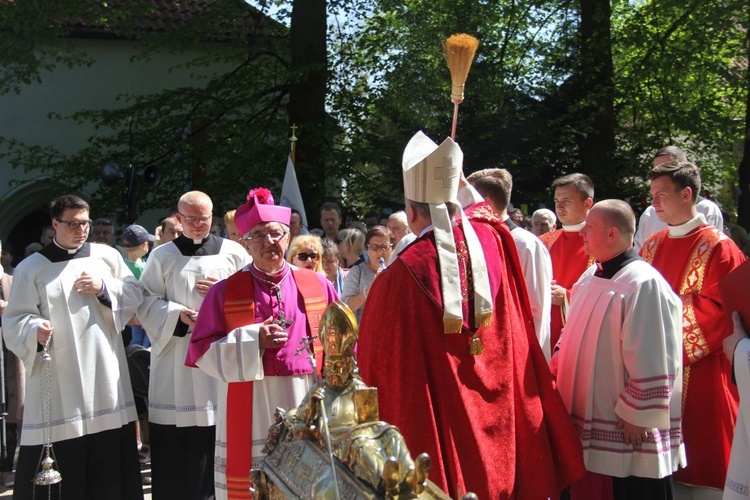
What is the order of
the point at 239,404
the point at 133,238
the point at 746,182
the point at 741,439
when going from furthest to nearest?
the point at 746,182 < the point at 133,238 < the point at 239,404 < the point at 741,439

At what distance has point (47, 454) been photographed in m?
5.73

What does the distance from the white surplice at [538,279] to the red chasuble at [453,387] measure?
1024mm

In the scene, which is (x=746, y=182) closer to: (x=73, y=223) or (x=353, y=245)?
(x=353, y=245)

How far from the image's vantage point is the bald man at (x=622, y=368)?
14.5 feet

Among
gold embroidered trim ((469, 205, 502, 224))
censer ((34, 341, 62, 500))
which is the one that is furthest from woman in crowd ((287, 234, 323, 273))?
gold embroidered trim ((469, 205, 502, 224))

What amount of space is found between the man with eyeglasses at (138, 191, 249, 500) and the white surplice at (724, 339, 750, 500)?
3.39m

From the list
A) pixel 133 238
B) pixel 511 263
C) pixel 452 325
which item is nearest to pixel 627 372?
pixel 511 263

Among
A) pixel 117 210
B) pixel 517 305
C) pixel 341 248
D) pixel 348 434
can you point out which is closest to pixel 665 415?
A: pixel 517 305

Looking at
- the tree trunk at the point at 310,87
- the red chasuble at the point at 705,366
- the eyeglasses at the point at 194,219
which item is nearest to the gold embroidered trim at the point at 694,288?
the red chasuble at the point at 705,366

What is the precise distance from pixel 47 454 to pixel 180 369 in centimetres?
102

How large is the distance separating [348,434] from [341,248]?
20.4ft

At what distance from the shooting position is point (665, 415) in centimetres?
438

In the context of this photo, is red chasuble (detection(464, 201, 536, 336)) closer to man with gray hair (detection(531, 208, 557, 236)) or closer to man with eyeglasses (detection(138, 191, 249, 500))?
man with eyeglasses (detection(138, 191, 249, 500))

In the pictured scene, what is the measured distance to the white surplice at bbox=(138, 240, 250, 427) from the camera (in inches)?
243
